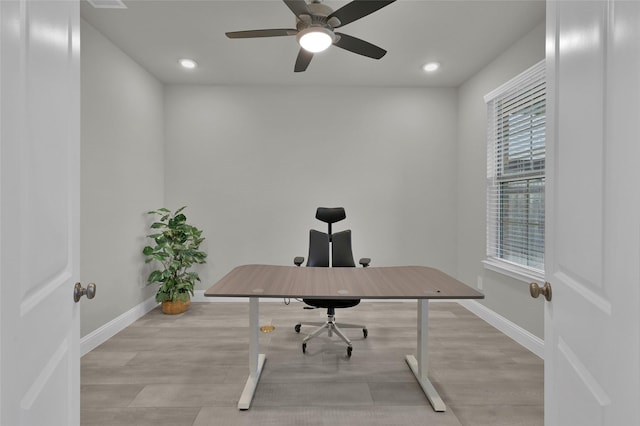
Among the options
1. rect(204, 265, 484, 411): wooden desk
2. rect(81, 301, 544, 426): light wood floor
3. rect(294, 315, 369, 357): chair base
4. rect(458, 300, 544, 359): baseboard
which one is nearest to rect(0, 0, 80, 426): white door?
rect(204, 265, 484, 411): wooden desk

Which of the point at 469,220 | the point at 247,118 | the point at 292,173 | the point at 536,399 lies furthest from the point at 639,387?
the point at 247,118

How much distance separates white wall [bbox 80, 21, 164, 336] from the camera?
2830 millimetres

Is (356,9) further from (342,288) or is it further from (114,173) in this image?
(114,173)

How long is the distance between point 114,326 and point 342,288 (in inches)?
95.8

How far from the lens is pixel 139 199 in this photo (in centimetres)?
365

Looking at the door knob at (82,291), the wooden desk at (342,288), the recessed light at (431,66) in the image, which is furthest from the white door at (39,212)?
the recessed light at (431,66)

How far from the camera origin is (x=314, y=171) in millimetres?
4281

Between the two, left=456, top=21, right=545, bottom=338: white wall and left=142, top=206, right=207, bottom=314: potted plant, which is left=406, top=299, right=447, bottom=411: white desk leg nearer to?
left=456, top=21, right=545, bottom=338: white wall

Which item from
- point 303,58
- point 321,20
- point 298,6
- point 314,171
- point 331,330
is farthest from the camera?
point 314,171

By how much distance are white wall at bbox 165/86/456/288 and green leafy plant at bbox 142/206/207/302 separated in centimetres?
39

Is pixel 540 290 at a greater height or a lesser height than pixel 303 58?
lesser

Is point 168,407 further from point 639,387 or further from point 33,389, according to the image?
point 639,387

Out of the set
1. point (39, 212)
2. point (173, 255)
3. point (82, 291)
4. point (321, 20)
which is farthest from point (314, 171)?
point (39, 212)

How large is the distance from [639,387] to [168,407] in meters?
2.24
